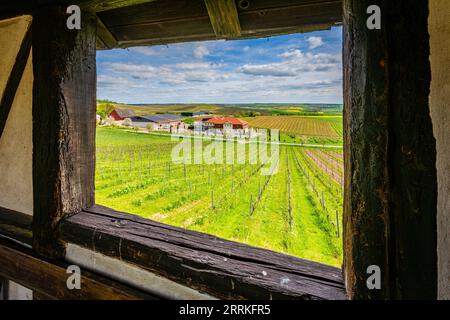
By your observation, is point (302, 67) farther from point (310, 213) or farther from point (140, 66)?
point (140, 66)

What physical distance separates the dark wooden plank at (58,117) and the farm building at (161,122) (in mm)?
2655

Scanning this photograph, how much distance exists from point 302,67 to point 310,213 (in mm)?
1760

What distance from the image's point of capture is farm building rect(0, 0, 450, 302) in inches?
25.6

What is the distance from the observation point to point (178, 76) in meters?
5.93

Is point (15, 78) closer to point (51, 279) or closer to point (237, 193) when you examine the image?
point (51, 279)

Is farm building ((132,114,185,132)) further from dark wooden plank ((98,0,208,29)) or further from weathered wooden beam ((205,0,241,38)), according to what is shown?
weathered wooden beam ((205,0,241,38))

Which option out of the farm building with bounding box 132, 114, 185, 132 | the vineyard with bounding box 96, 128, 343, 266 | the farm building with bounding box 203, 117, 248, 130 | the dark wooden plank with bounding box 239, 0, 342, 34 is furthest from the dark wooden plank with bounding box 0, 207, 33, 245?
the farm building with bounding box 132, 114, 185, 132

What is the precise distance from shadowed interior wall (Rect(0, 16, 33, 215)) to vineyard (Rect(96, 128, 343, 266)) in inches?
20.3

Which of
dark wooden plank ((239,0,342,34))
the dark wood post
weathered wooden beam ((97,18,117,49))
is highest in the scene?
weathered wooden beam ((97,18,117,49))

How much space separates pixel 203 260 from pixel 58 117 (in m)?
1.05

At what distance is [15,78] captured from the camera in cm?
170

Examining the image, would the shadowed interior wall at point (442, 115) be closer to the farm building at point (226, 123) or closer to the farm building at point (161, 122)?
the farm building at point (226, 123)

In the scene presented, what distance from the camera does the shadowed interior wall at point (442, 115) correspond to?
708 millimetres

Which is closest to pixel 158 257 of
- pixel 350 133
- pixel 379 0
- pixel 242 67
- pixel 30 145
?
pixel 350 133
